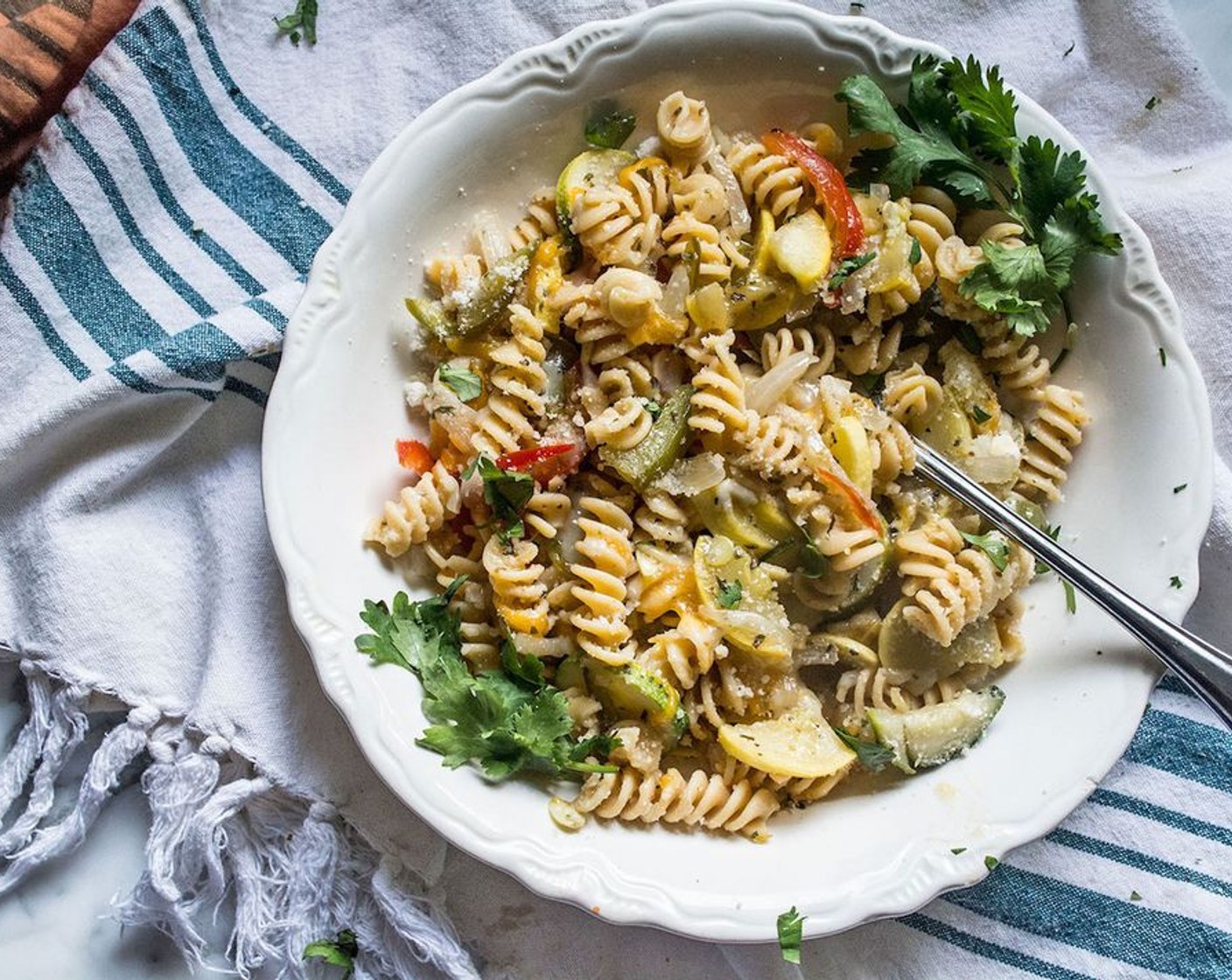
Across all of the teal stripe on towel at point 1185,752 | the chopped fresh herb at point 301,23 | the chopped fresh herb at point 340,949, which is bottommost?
the chopped fresh herb at point 340,949

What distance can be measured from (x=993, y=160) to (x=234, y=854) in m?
3.25

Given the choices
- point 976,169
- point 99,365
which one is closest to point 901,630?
point 976,169

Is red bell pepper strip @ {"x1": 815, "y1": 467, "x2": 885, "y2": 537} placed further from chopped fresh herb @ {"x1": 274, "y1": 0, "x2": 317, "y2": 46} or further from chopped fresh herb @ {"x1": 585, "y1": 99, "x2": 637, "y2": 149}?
chopped fresh herb @ {"x1": 274, "y1": 0, "x2": 317, "y2": 46}

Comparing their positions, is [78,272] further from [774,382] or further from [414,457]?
[774,382]

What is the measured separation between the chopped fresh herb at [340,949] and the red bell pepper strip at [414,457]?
153 centimetres

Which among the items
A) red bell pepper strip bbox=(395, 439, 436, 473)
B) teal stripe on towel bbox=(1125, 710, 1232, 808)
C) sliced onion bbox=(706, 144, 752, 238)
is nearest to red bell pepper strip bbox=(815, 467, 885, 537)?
sliced onion bbox=(706, 144, 752, 238)

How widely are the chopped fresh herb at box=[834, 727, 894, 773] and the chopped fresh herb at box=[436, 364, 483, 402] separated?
1.47 m

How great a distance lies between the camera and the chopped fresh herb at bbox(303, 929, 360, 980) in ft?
13.0

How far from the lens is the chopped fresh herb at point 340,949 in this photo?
396 centimetres

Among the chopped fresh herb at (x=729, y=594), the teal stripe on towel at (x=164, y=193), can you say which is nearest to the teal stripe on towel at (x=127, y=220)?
the teal stripe on towel at (x=164, y=193)

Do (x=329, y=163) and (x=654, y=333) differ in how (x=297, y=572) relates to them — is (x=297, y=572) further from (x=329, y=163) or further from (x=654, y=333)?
(x=329, y=163)

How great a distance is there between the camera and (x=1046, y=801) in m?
3.62

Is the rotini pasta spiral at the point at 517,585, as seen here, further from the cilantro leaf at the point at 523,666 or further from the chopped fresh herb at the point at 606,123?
the chopped fresh herb at the point at 606,123

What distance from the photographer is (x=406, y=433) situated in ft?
12.7
